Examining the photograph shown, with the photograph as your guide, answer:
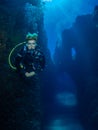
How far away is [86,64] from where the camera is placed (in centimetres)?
Answer: 3534

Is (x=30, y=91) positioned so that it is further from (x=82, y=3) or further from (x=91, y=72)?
(x=82, y=3)

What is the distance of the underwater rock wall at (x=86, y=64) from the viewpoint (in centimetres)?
2508

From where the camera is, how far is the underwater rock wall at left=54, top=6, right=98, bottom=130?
2508cm

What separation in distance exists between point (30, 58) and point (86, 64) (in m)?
28.1

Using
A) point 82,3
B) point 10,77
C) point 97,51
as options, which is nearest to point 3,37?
point 10,77

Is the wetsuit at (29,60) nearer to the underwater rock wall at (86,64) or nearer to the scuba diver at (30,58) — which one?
the scuba diver at (30,58)

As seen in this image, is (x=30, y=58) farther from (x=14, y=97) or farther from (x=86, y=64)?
(x=86, y=64)

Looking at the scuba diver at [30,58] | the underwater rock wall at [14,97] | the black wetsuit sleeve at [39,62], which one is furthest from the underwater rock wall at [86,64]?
the scuba diver at [30,58]

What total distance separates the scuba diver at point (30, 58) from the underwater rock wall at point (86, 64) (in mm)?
15064

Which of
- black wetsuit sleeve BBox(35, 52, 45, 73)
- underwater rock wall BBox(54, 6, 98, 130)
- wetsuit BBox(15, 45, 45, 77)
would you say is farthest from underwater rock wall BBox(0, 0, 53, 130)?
underwater rock wall BBox(54, 6, 98, 130)

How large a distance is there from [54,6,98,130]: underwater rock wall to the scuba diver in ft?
49.4

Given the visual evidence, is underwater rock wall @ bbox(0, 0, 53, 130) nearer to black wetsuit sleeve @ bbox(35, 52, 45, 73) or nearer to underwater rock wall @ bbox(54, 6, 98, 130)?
black wetsuit sleeve @ bbox(35, 52, 45, 73)

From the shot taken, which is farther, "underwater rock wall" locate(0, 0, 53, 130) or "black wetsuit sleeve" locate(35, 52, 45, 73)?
"underwater rock wall" locate(0, 0, 53, 130)

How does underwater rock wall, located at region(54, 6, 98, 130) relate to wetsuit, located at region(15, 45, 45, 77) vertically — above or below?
above
